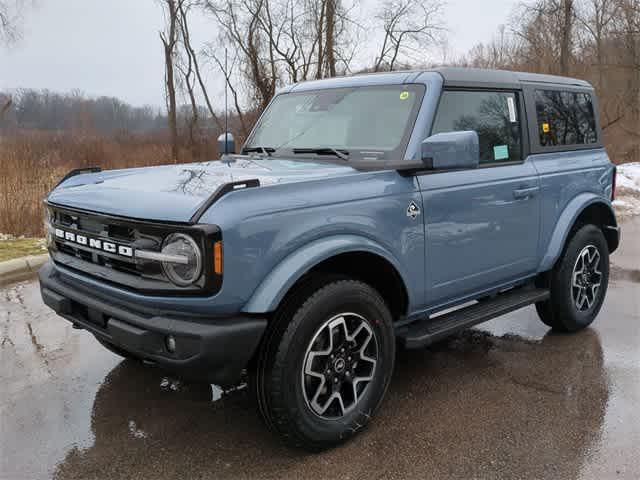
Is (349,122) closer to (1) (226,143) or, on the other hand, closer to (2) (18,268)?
(1) (226,143)

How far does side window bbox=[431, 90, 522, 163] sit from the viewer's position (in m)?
3.71

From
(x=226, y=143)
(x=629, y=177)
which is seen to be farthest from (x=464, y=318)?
(x=629, y=177)

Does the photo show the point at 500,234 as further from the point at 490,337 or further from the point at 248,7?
the point at 248,7

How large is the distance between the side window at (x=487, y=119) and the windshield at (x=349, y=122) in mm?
229

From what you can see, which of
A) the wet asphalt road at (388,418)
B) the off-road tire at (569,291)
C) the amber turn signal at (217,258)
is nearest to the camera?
the amber turn signal at (217,258)

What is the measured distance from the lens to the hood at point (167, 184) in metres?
2.67

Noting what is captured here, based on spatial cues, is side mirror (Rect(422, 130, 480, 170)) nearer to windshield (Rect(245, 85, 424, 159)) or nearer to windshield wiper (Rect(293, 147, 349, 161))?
windshield (Rect(245, 85, 424, 159))

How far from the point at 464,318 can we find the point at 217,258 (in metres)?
1.87

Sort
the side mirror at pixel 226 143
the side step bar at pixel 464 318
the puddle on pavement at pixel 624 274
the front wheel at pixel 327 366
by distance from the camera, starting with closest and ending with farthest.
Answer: the front wheel at pixel 327 366 → the side step bar at pixel 464 318 → the side mirror at pixel 226 143 → the puddle on pavement at pixel 624 274

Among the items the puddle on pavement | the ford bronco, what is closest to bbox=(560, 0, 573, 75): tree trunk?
the puddle on pavement

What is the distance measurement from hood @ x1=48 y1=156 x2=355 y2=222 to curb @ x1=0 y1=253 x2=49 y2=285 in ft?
11.3

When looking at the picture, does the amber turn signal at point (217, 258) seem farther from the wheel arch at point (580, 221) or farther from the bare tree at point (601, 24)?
the bare tree at point (601, 24)

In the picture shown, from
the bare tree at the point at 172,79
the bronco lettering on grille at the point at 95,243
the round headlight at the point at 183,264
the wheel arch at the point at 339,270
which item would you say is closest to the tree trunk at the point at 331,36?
the bare tree at the point at 172,79

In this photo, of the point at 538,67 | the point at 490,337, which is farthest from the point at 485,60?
the point at 490,337
